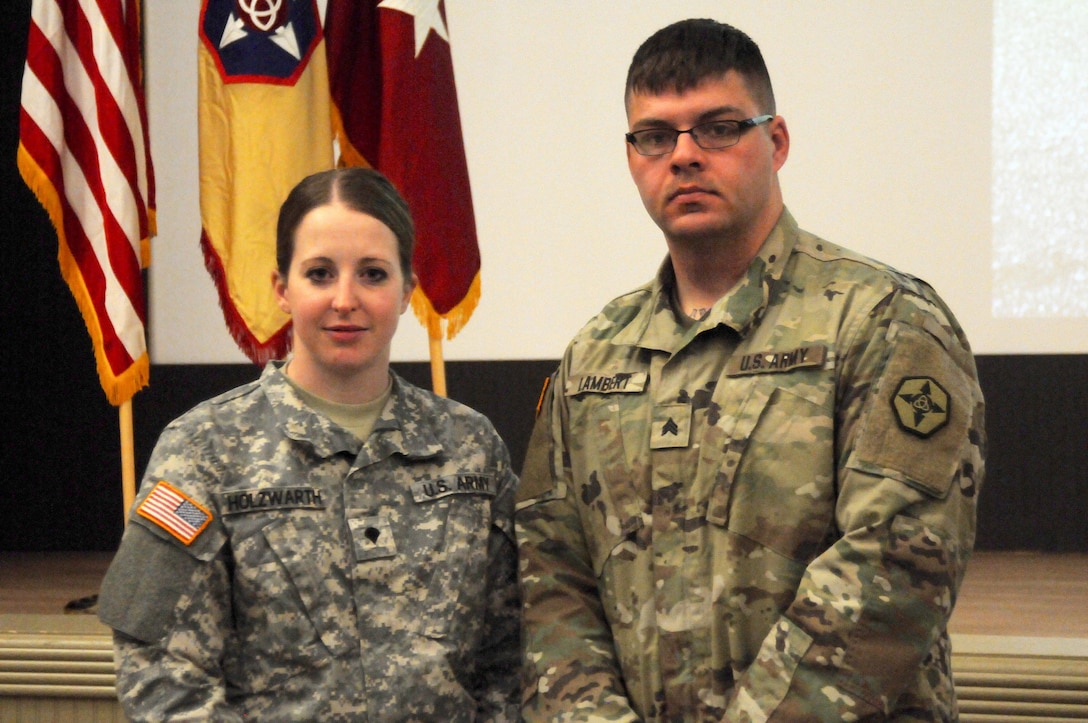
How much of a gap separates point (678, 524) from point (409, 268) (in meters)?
0.50

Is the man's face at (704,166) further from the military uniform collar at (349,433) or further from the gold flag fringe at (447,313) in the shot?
the gold flag fringe at (447,313)

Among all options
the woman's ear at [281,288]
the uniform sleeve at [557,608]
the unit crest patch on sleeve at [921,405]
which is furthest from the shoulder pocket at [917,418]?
the woman's ear at [281,288]

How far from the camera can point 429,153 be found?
285 centimetres

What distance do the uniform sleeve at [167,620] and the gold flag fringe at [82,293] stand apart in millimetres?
1554

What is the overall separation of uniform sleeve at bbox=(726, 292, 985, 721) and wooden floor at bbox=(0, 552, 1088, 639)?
151cm

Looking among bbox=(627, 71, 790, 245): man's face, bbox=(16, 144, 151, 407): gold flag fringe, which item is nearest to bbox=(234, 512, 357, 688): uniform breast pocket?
bbox=(627, 71, 790, 245): man's face

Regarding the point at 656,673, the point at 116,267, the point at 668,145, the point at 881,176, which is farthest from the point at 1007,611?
the point at 116,267

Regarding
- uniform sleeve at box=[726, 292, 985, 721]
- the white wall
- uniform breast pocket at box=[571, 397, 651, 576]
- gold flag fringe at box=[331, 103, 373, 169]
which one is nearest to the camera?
uniform sleeve at box=[726, 292, 985, 721]

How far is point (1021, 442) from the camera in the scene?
406cm

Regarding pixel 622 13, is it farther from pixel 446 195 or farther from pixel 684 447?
pixel 684 447

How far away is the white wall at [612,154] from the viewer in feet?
12.6

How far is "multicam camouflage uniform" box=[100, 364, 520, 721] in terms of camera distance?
1.38 metres

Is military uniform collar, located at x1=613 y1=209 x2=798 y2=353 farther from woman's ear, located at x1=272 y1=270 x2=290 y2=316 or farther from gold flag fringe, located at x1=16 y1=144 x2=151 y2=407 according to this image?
gold flag fringe, located at x1=16 y1=144 x2=151 y2=407

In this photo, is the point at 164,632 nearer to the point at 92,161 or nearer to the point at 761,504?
the point at 761,504
